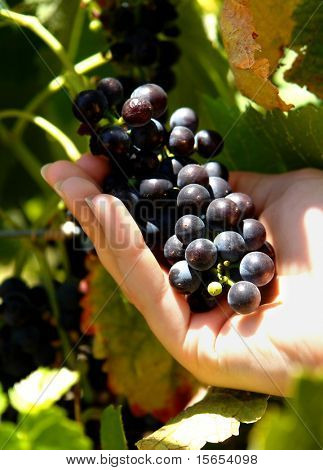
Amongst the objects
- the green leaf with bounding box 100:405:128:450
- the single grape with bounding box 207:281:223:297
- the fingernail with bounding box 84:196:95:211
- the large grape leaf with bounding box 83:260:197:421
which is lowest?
the large grape leaf with bounding box 83:260:197:421

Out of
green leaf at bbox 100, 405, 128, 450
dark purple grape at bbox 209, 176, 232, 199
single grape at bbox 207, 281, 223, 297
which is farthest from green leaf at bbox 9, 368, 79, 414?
dark purple grape at bbox 209, 176, 232, 199

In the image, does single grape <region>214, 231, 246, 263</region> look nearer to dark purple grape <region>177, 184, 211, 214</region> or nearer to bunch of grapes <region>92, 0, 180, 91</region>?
dark purple grape <region>177, 184, 211, 214</region>

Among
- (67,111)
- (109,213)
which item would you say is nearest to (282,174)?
(109,213)

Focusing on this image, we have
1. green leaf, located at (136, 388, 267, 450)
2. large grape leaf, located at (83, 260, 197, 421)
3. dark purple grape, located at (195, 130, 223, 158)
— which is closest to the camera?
green leaf, located at (136, 388, 267, 450)

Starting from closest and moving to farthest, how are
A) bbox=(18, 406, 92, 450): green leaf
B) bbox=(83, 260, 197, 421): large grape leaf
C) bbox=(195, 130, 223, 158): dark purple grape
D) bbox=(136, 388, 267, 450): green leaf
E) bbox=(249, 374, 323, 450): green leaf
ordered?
bbox=(249, 374, 323, 450): green leaf < bbox=(18, 406, 92, 450): green leaf < bbox=(136, 388, 267, 450): green leaf < bbox=(195, 130, 223, 158): dark purple grape < bbox=(83, 260, 197, 421): large grape leaf

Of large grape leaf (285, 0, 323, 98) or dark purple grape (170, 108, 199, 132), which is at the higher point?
large grape leaf (285, 0, 323, 98)

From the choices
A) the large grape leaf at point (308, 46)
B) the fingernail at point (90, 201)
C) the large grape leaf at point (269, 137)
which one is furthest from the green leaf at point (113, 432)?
the large grape leaf at point (308, 46)

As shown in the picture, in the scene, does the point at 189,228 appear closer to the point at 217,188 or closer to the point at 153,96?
the point at 217,188
